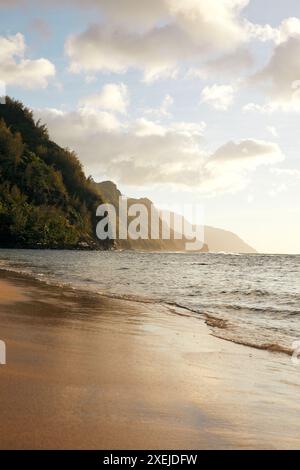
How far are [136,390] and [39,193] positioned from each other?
139671 mm

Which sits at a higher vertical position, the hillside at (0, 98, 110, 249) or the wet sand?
the hillside at (0, 98, 110, 249)

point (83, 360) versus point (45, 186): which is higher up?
point (45, 186)

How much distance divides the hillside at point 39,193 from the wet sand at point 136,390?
11382 centimetres

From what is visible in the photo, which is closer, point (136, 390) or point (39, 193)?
point (136, 390)

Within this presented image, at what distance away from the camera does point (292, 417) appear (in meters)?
4.54

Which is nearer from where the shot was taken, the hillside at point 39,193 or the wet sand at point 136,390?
the wet sand at point 136,390

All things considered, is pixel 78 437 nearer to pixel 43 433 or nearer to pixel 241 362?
pixel 43 433

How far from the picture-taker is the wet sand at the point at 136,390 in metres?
3.51

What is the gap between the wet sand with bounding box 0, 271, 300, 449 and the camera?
3.51 m

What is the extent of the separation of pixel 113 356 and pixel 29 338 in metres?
1.48

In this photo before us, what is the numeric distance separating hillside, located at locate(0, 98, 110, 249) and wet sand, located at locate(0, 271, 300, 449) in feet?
373

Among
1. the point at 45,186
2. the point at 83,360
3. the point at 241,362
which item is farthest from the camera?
the point at 45,186

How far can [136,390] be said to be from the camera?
4.90m
